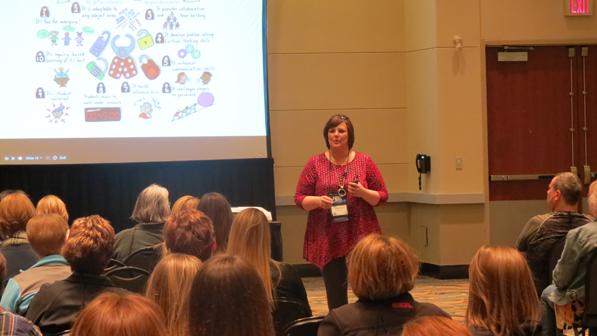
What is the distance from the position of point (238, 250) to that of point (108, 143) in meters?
4.11

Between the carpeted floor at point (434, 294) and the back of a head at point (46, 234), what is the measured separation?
285 cm

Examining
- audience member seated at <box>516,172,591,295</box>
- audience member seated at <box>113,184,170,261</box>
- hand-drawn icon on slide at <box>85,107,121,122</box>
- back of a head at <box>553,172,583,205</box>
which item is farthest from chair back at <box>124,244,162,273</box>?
hand-drawn icon on slide at <box>85,107,121,122</box>

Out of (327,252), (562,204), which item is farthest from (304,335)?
(562,204)

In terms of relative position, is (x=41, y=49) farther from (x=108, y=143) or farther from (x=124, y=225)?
(x=124, y=225)

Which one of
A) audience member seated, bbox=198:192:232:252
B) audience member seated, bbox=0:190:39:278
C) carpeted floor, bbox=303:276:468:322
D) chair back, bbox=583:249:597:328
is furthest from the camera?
carpeted floor, bbox=303:276:468:322

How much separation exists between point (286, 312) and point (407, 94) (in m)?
5.28

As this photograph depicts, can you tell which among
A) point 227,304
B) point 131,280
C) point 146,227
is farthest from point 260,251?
point 146,227

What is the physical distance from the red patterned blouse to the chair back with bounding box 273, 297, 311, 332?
1.19 metres

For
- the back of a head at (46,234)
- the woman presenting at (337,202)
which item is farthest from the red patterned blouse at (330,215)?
the back of a head at (46,234)

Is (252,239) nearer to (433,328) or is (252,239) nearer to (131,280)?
(131,280)

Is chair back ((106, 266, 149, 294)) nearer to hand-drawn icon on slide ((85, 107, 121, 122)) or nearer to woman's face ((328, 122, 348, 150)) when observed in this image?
woman's face ((328, 122, 348, 150))

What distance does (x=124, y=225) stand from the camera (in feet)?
23.5

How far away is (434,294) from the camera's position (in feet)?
21.9

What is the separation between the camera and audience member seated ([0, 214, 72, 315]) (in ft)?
10.4
